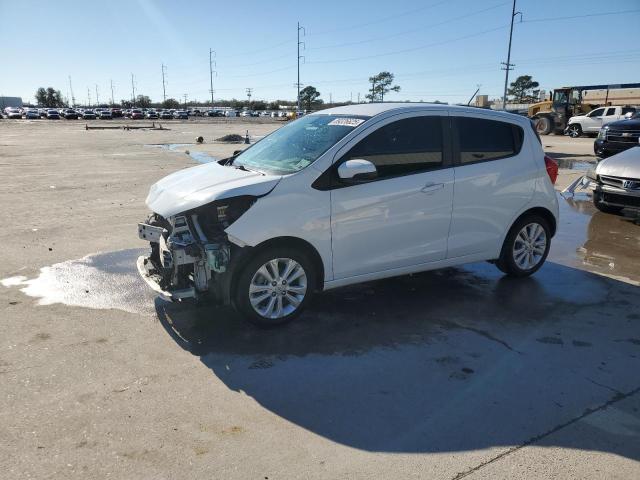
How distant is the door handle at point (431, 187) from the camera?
16.3ft

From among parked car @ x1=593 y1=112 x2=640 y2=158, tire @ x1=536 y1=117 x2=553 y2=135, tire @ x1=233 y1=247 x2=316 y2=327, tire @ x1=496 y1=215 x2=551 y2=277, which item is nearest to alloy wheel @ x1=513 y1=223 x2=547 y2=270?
tire @ x1=496 y1=215 x2=551 y2=277

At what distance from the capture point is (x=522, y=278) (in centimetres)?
602

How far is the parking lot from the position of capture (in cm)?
291

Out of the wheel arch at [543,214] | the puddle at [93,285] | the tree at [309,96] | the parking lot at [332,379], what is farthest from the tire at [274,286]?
the tree at [309,96]

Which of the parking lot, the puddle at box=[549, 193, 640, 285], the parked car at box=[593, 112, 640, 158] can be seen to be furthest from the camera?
the parked car at box=[593, 112, 640, 158]

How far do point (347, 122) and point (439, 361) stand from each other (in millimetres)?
2380

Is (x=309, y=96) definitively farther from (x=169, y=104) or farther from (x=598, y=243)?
(x=598, y=243)

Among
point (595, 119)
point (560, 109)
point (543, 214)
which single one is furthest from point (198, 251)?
point (560, 109)

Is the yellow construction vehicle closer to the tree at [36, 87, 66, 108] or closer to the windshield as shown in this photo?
the windshield

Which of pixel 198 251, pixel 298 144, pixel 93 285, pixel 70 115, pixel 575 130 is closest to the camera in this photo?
pixel 198 251

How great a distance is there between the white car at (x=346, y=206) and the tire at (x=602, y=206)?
416cm

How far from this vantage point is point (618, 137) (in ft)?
50.1

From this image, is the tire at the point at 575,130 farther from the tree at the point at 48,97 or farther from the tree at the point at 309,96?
the tree at the point at 48,97

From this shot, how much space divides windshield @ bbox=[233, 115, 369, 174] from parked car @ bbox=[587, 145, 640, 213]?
5.92 metres
